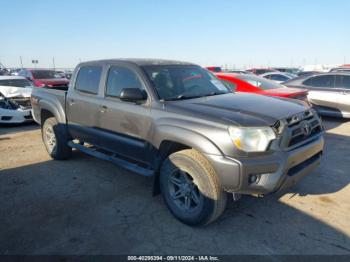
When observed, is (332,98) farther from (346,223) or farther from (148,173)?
(148,173)

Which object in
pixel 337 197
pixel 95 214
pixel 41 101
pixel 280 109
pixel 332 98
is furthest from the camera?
pixel 332 98

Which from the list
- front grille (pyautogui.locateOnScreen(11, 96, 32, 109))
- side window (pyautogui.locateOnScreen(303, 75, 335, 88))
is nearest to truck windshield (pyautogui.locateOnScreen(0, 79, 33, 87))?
front grille (pyautogui.locateOnScreen(11, 96, 32, 109))

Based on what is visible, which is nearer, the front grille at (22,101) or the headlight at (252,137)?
the headlight at (252,137)

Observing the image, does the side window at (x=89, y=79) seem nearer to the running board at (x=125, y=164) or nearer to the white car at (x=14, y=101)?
the running board at (x=125, y=164)

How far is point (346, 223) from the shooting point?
11.5 ft

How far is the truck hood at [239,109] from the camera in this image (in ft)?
10.4

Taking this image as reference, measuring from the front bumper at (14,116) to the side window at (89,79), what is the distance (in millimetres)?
4958

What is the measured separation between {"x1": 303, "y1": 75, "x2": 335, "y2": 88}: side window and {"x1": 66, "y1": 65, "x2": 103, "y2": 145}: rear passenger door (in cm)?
746

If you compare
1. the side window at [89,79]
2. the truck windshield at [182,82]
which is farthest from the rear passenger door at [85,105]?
the truck windshield at [182,82]

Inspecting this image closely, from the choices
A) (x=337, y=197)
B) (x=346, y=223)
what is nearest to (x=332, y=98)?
(x=337, y=197)

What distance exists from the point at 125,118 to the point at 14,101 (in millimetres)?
7295

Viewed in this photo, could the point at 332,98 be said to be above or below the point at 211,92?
below

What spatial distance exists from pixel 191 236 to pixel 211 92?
6.68ft

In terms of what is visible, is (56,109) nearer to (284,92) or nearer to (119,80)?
(119,80)
